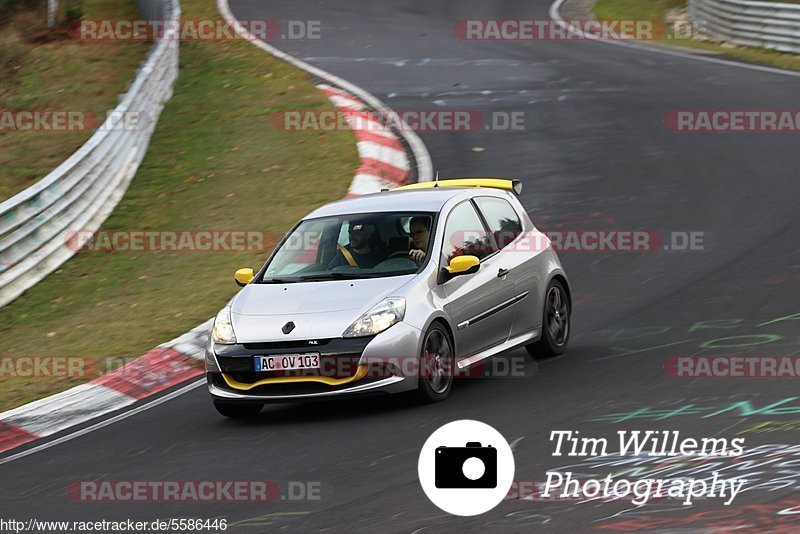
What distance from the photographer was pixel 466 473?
7312mm

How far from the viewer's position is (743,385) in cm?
919

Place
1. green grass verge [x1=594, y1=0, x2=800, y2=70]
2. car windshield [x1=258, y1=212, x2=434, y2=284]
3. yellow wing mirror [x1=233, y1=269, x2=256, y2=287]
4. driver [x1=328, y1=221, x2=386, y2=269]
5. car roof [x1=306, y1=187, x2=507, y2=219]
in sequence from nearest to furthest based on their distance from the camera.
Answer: car windshield [x1=258, y1=212, x2=434, y2=284], driver [x1=328, y1=221, x2=386, y2=269], yellow wing mirror [x1=233, y1=269, x2=256, y2=287], car roof [x1=306, y1=187, x2=507, y2=219], green grass verge [x1=594, y1=0, x2=800, y2=70]

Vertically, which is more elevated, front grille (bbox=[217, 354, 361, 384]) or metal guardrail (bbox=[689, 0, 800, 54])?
front grille (bbox=[217, 354, 361, 384])

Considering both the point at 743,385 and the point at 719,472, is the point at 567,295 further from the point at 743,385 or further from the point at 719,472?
the point at 719,472

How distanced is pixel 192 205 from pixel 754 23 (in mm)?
14434

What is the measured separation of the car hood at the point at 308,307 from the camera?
9383mm

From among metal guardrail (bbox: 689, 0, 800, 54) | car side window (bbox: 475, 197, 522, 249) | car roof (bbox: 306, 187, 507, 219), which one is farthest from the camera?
metal guardrail (bbox: 689, 0, 800, 54)

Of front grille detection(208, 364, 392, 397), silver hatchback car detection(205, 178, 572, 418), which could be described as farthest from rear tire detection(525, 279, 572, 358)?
front grille detection(208, 364, 392, 397)

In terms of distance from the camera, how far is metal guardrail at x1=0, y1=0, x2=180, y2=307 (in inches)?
604

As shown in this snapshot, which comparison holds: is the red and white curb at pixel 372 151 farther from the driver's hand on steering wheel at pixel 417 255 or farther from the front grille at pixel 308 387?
the front grille at pixel 308 387

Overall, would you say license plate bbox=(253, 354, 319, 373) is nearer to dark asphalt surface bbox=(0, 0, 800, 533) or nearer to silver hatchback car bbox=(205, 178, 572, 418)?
silver hatchback car bbox=(205, 178, 572, 418)

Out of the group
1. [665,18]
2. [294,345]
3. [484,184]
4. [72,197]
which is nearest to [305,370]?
[294,345]

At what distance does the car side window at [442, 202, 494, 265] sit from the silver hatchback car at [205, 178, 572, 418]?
0.04 feet

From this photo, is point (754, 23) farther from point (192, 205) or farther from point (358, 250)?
point (358, 250)
